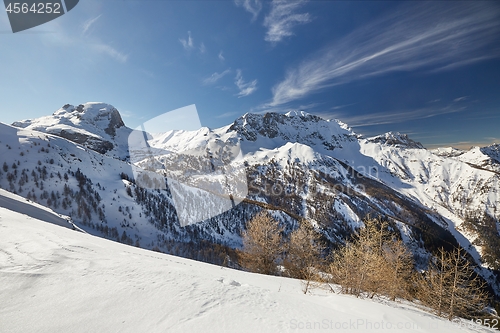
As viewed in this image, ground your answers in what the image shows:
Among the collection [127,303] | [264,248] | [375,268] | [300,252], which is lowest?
[300,252]

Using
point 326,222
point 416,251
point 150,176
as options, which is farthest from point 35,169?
point 416,251

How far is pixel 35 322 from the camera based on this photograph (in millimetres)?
3465

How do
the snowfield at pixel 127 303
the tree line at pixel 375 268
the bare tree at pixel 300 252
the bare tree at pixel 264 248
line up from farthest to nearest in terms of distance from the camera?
the bare tree at pixel 300 252 < the bare tree at pixel 264 248 < the tree line at pixel 375 268 < the snowfield at pixel 127 303

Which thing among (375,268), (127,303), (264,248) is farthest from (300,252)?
(127,303)

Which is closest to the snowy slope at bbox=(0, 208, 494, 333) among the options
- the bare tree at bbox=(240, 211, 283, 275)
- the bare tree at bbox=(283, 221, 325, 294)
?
the bare tree at bbox=(240, 211, 283, 275)

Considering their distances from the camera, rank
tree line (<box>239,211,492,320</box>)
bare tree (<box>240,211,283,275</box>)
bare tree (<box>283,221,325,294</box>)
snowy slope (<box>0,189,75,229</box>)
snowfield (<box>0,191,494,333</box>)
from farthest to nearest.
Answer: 1. bare tree (<box>283,221,325,294</box>)
2. bare tree (<box>240,211,283,275</box>)
3. snowy slope (<box>0,189,75,229</box>)
4. tree line (<box>239,211,492,320</box>)
5. snowfield (<box>0,191,494,333</box>)

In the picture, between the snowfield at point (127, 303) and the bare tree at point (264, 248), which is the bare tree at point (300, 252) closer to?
the bare tree at point (264, 248)

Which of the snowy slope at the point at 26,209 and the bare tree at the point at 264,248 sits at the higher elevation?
the snowy slope at the point at 26,209

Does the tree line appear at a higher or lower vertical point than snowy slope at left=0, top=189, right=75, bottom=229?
lower

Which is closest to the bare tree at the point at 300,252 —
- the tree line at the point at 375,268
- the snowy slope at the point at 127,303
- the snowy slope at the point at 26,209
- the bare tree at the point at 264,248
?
the tree line at the point at 375,268

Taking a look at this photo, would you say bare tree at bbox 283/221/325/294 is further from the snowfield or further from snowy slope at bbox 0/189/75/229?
snowy slope at bbox 0/189/75/229

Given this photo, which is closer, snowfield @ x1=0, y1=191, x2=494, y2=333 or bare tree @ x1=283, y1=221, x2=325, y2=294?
snowfield @ x1=0, y1=191, x2=494, y2=333

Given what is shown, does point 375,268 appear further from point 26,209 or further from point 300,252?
point 26,209

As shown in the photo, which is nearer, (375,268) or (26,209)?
(375,268)
